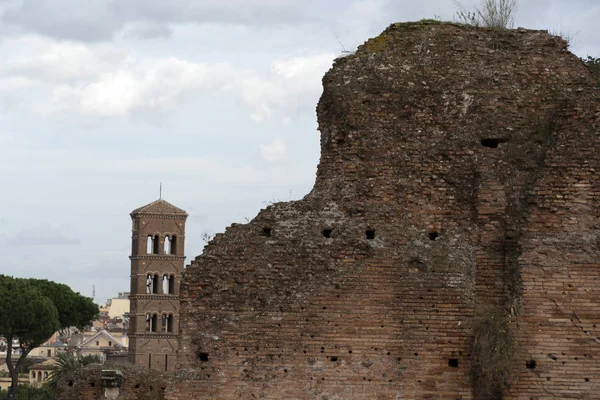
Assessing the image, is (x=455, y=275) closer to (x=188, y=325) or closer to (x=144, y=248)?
(x=188, y=325)

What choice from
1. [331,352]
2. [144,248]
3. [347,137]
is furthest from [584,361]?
[144,248]

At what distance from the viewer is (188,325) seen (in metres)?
13.2

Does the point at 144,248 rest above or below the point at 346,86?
above

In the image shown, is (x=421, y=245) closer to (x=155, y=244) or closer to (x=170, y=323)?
(x=170, y=323)

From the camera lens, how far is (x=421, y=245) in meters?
13.3

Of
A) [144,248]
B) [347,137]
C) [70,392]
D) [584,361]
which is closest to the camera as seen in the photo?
[584,361]

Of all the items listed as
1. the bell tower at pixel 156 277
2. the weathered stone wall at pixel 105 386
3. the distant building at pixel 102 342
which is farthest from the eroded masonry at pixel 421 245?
the distant building at pixel 102 342

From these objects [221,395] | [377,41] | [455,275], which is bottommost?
[221,395]

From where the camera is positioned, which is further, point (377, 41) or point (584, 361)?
point (377, 41)

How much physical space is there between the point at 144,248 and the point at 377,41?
66393 mm

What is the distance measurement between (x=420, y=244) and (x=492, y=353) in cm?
153

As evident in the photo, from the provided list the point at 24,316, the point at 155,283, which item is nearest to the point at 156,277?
the point at 155,283

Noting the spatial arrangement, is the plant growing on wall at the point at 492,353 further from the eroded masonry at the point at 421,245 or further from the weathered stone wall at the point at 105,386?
the weathered stone wall at the point at 105,386

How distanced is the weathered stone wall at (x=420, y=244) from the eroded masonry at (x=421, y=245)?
0.02 metres
